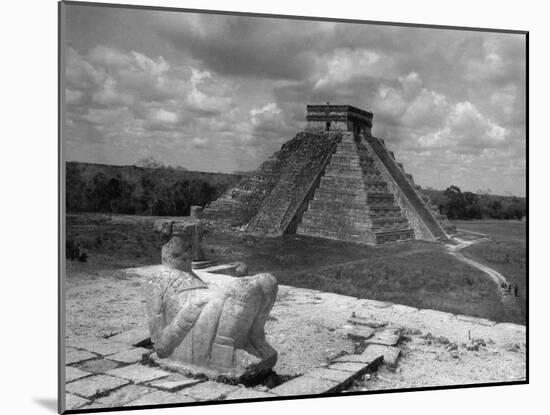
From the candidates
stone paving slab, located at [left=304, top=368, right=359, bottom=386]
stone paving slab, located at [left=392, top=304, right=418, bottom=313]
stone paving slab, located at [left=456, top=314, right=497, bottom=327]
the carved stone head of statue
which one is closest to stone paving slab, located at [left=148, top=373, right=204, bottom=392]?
the carved stone head of statue

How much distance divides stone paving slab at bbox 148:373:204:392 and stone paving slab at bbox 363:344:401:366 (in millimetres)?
2325

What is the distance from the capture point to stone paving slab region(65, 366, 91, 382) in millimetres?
7941

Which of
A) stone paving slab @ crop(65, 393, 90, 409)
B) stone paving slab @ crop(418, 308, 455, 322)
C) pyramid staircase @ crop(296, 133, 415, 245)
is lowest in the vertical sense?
stone paving slab @ crop(65, 393, 90, 409)

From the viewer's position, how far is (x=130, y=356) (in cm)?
828

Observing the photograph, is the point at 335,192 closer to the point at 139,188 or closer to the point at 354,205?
the point at 354,205

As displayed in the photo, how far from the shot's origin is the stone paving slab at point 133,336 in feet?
28.5

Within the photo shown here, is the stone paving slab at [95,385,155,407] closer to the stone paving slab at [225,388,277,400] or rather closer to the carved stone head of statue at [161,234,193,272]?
the stone paving slab at [225,388,277,400]

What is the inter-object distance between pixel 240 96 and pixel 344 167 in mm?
2491

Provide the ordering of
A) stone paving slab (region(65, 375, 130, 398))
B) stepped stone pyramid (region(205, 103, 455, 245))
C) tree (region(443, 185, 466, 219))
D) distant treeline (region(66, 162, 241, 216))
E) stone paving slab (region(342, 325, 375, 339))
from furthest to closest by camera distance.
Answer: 1. tree (region(443, 185, 466, 219))
2. stepped stone pyramid (region(205, 103, 455, 245))
3. stone paving slab (region(342, 325, 375, 339))
4. distant treeline (region(66, 162, 241, 216))
5. stone paving slab (region(65, 375, 130, 398))

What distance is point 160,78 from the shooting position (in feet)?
29.0

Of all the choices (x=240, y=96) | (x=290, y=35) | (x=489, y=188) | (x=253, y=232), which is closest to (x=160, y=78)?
(x=240, y=96)

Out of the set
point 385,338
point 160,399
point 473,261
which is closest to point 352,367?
point 385,338

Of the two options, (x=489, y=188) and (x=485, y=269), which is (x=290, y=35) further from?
(x=485, y=269)

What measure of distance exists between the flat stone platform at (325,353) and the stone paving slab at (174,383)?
0.04ft
